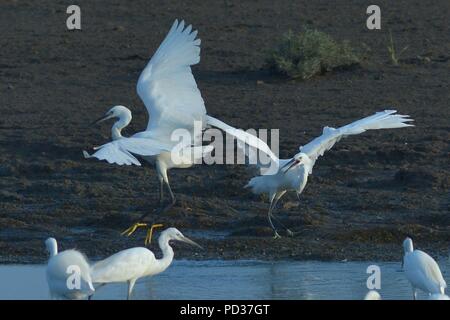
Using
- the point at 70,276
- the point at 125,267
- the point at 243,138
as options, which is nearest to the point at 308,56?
the point at 243,138

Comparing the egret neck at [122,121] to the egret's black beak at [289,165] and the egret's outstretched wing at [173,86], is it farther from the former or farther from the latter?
the egret's black beak at [289,165]

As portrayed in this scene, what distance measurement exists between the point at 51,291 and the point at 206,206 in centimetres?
408

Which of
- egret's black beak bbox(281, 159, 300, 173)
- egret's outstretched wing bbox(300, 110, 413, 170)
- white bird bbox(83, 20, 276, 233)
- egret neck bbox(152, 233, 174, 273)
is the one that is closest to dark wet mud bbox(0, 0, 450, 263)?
egret's black beak bbox(281, 159, 300, 173)

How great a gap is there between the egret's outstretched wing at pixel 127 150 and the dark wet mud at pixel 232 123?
100 centimetres

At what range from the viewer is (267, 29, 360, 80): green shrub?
18641mm

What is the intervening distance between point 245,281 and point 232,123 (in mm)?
6323

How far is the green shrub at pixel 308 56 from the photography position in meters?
18.6

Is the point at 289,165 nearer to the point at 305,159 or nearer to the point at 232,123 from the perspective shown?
the point at 305,159

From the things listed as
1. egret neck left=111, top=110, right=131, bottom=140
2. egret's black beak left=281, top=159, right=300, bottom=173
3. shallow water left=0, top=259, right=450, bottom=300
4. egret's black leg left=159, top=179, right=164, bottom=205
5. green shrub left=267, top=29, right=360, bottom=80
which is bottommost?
shallow water left=0, top=259, right=450, bottom=300

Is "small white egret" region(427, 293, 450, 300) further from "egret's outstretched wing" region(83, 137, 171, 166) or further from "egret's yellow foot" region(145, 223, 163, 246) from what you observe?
"egret's yellow foot" region(145, 223, 163, 246)

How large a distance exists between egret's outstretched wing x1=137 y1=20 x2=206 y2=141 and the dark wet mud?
109cm

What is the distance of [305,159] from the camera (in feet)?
40.4

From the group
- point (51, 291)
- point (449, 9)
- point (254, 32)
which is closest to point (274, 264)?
point (51, 291)

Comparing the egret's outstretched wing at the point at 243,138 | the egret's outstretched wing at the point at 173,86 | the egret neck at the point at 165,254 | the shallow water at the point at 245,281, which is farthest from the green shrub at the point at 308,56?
the egret neck at the point at 165,254
